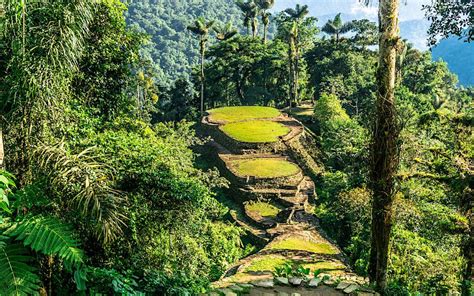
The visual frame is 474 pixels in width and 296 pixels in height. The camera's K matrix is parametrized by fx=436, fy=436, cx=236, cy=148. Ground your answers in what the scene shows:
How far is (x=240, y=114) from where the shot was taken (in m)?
31.8

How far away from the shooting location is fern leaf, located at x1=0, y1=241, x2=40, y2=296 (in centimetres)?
376

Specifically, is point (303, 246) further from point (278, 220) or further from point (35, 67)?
point (35, 67)

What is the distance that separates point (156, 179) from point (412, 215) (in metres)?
8.41

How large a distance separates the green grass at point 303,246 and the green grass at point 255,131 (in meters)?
10.1

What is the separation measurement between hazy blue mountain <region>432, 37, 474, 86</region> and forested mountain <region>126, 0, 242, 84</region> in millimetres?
57704

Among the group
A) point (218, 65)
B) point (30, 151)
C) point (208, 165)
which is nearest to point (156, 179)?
point (30, 151)

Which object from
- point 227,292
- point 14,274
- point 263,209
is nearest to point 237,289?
point 227,292

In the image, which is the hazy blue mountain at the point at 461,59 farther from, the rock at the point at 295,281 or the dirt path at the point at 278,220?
the rock at the point at 295,281

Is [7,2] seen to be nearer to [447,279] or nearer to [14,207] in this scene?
[14,207]

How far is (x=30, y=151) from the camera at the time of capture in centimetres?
456

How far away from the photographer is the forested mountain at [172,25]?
74625 millimetres

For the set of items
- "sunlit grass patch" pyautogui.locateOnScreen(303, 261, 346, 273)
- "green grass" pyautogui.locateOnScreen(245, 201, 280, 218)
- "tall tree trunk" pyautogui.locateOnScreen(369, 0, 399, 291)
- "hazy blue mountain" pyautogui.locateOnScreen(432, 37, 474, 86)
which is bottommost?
"sunlit grass patch" pyautogui.locateOnScreen(303, 261, 346, 273)

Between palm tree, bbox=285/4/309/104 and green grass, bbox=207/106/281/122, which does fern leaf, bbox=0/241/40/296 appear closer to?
green grass, bbox=207/106/281/122

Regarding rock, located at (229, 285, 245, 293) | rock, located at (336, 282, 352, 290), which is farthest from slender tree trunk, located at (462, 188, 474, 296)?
rock, located at (229, 285, 245, 293)
